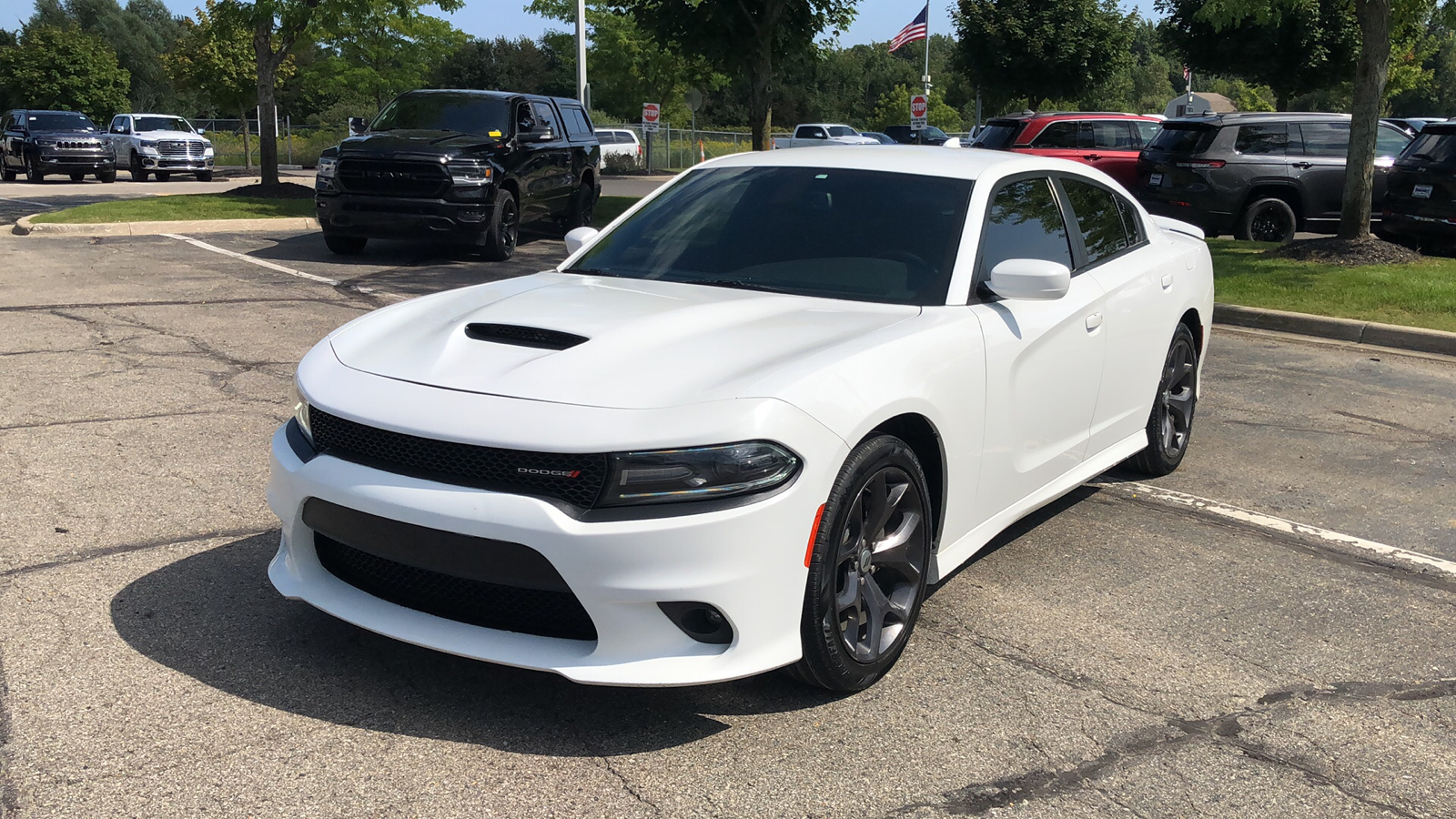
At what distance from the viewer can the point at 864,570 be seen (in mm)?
3652

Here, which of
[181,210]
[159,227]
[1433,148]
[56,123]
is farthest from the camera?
[56,123]

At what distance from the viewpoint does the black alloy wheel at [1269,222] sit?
16.1 m

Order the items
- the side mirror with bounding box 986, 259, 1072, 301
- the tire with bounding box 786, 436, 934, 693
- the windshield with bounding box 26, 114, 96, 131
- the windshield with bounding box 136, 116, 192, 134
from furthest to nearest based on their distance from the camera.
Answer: the windshield with bounding box 136, 116, 192, 134 < the windshield with bounding box 26, 114, 96, 131 < the side mirror with bounding box 986, 259, 1072, 301 < the tire with bounding box 786, 436, 934, 693

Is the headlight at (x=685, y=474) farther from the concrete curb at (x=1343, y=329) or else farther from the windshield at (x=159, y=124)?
the windshield at (x=159, y=124)

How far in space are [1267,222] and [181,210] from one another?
14416 mm

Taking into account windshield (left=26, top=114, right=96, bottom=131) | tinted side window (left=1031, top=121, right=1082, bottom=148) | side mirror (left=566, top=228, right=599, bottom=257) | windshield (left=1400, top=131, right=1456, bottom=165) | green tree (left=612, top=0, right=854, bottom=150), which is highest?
green tree (left=612, top=0, right=854, bottom=150)

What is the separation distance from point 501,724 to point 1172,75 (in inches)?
5157

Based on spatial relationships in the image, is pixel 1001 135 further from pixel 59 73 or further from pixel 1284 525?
pixel 59 73

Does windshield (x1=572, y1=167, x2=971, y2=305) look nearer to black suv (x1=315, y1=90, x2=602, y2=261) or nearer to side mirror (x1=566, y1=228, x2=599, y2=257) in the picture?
side mirror (x1=566, y1=228, x2=599, y2=257)

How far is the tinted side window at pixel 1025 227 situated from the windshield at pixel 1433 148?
1083 cm

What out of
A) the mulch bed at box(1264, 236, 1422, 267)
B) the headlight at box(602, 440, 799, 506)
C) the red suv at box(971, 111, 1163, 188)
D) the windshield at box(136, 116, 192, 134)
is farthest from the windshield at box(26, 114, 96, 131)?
the headlight at box(602, 440, 799, 506)

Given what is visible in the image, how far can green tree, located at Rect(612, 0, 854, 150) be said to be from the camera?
1983cm

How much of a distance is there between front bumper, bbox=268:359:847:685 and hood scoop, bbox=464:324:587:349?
40 centimetres

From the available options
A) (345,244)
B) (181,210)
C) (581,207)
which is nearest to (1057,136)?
(581,207)
